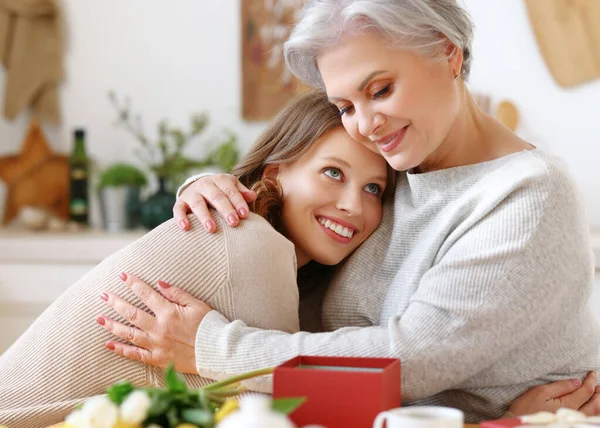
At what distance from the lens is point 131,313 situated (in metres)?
1.46

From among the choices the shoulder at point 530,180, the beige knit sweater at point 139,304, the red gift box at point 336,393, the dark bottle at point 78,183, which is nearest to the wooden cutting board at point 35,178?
the dark bottle at point 78,183

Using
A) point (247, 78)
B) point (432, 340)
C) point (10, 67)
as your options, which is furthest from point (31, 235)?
point (432, 340)

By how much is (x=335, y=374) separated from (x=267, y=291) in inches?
20.6

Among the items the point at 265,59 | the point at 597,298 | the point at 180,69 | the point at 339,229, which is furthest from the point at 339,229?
the point at 180,69

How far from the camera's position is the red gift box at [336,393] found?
3.21 feet

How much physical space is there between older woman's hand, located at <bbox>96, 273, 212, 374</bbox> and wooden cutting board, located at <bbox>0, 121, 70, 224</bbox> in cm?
247

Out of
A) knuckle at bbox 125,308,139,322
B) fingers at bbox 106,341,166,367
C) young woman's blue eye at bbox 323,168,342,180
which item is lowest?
fingers at bbox 106,341,166,367

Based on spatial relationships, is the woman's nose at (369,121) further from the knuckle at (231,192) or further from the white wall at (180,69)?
the white wall at (180,69)

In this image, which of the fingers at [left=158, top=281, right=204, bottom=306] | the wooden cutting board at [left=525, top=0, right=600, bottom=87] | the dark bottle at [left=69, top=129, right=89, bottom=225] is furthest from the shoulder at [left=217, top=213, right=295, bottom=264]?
the dark bottle at [left=69, top=129, right=89, bottom=225]

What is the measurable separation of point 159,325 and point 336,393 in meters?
0.52

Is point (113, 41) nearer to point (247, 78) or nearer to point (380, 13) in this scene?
point (247, 78)

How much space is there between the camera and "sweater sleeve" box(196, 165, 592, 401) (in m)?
1.26

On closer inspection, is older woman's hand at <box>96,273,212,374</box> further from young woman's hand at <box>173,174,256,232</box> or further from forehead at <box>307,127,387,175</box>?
forehead at <box>307,127,387,175</box>

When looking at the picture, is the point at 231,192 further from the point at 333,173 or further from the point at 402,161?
A: the point at 402,161
